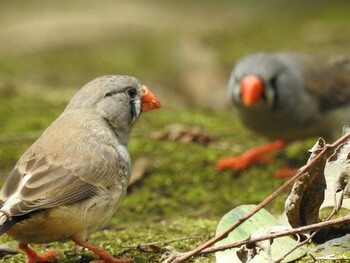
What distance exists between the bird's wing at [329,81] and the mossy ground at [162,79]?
0.53 m

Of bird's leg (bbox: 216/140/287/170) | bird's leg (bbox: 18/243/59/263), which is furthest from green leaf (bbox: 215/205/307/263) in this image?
bird's leg (bbox: 216/140/287/170)

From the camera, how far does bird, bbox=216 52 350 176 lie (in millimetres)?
6535

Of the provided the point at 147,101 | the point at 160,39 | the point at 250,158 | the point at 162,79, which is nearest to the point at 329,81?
the point at 250,158

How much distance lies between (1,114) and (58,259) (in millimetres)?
3899

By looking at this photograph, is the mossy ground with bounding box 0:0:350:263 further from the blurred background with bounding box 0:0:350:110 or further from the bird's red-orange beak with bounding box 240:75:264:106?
the bird's red-orange beak with bounding box 240:75:264:106

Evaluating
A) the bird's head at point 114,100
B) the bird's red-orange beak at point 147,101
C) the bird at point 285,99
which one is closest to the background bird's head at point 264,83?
the bird at point 285,99

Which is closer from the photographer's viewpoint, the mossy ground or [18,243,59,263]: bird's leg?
[18,243,59,263]: bird's leg

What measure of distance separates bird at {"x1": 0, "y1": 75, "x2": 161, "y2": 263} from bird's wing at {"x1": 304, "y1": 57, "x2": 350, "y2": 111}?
9.99 ft

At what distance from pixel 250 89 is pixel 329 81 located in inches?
33.9

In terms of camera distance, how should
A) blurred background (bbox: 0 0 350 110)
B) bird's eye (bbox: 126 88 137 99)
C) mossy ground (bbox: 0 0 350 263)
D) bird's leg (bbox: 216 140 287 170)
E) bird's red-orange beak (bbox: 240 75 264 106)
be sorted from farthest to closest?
blurred background (bbox: 0 0 350 110), bird's red-orange beak (bbox: 240 75 264 106), bird's leg (bbox: 216 140 287 170), mossy ground (bbox: 0 0 350 263), bird's eye (bbox: 126 88 137 99)

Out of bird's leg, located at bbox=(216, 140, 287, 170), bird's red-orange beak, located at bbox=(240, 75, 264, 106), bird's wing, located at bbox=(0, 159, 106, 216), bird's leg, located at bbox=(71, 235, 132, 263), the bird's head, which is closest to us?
bird's wing, located at bbox=(0, 159, 106, 216)

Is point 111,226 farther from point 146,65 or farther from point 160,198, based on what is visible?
point 146,65

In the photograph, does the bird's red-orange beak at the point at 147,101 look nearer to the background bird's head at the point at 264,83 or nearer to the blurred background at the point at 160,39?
the background bird's head at the point at 264,83

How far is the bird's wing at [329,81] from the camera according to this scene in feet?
22.2
